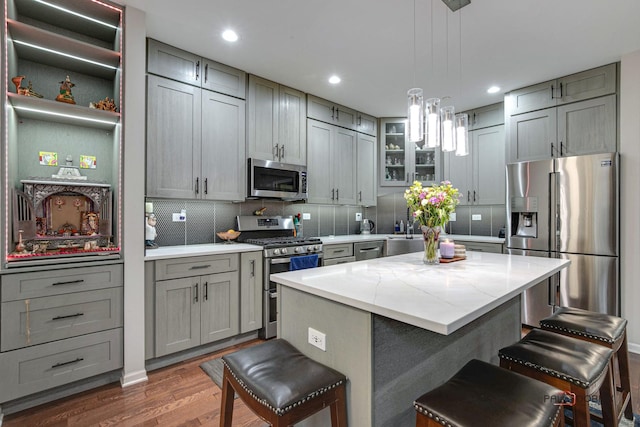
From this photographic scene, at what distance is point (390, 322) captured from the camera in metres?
1.25

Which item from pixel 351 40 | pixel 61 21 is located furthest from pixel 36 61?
pixel 351 40

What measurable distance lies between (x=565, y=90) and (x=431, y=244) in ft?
8.77

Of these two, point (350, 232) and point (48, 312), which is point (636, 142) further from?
point (48, 312)

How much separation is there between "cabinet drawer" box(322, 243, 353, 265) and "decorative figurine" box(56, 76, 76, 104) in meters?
2.55

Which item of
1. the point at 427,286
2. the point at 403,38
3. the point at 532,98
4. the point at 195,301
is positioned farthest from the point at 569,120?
the point at 195,301

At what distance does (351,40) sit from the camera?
8.67ft

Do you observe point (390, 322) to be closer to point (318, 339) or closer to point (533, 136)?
point (318, 339)

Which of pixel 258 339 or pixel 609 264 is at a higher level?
pixel 609 264

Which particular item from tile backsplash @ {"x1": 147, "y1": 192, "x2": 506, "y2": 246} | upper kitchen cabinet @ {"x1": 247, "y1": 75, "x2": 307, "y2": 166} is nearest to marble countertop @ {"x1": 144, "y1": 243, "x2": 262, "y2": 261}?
tile backsplash @ {"x1": 147, "y1": 192, "x2": 506, "y2": 246}

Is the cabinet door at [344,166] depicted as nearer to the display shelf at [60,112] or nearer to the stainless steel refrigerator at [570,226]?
the stainless steel refrigerator at [570,226]

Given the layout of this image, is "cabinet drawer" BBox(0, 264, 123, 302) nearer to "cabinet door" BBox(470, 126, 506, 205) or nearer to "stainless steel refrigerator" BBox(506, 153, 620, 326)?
"stainless steel refrigerator" BBox(506, 153, 620, 326)

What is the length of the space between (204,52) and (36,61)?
48.2 inches

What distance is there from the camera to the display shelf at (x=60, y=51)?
201cm

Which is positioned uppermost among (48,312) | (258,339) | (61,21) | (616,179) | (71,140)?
(61,21)
